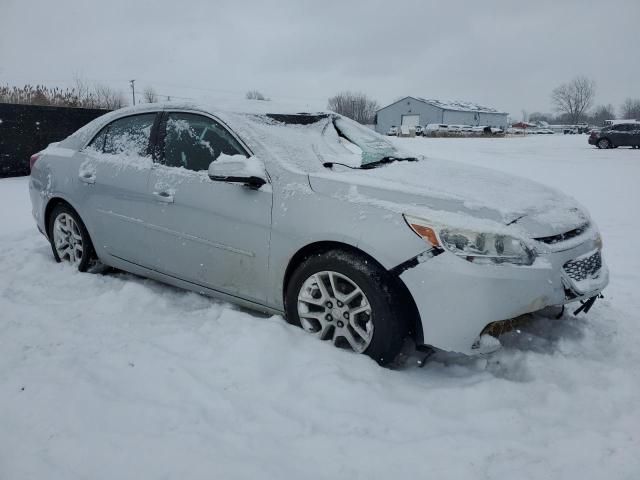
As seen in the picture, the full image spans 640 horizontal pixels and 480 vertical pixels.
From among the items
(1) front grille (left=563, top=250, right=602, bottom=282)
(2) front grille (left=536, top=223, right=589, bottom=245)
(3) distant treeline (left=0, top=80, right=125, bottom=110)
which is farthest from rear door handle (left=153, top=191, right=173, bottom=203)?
(3) distant treeline (left=0, top=80, right=125, bottom=110)

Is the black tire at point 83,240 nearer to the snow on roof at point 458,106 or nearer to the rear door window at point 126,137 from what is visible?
the rear door window at point 126,137

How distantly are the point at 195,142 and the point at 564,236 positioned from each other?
245cm

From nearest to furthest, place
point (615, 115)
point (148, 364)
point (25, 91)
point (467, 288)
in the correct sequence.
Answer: point (467, 288) < point (148, 364) < point (25, 91) < point (615, 115)

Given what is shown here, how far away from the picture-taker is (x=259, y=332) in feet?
9.45

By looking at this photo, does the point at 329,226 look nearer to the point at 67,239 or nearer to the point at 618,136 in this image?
the point at 67,239

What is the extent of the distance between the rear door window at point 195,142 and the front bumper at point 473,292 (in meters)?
1.44

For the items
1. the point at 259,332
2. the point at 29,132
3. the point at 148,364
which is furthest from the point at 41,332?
the point at 29,132

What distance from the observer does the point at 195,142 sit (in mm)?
3342

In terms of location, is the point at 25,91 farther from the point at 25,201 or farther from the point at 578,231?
the point at 578,231

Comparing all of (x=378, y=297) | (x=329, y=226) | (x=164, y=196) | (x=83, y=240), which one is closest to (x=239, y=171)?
(x=329, y=226)

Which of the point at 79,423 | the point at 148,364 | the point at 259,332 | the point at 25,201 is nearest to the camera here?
the point at 79,423

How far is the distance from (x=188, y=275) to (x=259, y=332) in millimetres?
790

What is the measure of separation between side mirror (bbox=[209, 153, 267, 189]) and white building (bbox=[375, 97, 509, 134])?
61.9 meters

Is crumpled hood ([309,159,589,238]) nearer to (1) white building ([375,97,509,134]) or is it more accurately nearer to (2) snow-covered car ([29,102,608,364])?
(2) snow-covered car ([29,102,608,364])
